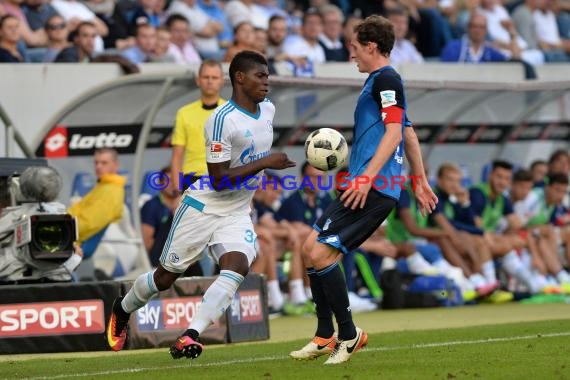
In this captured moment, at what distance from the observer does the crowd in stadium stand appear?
14570mm

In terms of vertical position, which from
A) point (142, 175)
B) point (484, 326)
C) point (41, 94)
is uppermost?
point (41, 94)

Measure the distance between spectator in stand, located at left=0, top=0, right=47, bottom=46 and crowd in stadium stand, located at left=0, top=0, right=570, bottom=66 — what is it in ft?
0.04

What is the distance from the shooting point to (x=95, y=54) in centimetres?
1421

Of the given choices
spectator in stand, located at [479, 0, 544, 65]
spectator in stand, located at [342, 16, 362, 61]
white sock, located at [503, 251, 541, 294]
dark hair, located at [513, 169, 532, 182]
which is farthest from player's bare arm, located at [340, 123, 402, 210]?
spectator in stand, located at [479, 0, 544, 65]

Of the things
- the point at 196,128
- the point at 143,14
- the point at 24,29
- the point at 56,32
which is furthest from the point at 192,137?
the point at 143,14

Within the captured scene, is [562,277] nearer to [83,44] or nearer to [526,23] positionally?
[526,23]

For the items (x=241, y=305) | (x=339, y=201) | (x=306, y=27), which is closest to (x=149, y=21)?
(x=306, y=27)

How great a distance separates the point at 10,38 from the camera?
13555mm

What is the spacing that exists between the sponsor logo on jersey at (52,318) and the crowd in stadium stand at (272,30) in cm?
415

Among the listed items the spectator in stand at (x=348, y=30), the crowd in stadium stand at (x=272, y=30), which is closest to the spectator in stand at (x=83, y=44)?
the crowd in stadium stand at (x=272, y=30)

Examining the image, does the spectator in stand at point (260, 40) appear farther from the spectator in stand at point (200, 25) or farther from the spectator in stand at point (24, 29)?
the spectator in stand at point (24, 29)

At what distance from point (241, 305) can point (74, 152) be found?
144 inches

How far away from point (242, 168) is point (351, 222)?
0.77m

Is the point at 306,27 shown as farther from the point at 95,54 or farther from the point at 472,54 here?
the point at 95,54
